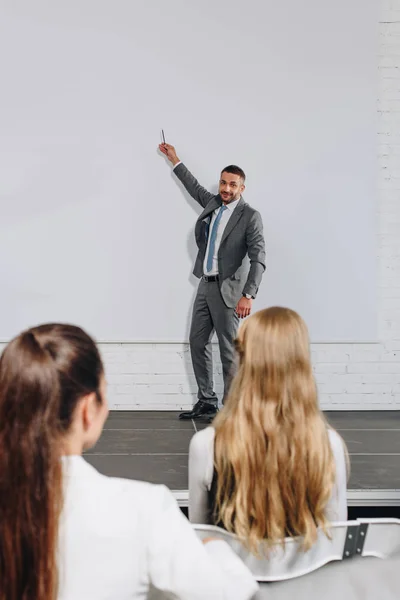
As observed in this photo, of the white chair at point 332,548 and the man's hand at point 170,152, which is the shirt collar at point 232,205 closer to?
the man's hand at point 170,152

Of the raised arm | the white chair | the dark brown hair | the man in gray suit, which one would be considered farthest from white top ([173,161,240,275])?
the dark brown hair

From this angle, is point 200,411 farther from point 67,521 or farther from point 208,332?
point 67,521

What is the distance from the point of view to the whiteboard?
4.30 metres

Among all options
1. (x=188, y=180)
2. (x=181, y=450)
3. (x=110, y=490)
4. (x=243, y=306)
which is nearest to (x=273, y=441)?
(x=110, y=490)

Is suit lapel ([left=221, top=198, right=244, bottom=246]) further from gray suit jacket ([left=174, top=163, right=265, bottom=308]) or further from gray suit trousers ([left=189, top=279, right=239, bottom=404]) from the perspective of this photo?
gray suit trousers ([left=189, top=279, right=239, bottom=404])

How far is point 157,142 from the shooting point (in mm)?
4332

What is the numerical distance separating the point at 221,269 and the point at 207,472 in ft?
9.40

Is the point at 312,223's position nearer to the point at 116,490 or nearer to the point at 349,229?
the point at 349,229

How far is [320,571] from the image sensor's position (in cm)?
106

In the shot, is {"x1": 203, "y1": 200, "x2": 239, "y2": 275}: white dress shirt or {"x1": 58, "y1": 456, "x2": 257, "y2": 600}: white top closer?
{"x1": 58, "y1": 456, "x2": 257, "y2": 600}: white top

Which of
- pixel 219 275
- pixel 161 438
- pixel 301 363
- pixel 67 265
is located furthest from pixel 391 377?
pixel 301 363

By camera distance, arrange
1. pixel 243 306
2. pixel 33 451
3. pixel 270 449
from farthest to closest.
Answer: pixel 243 306
pixel 270 449
pixel 33 451

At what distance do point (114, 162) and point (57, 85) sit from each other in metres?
0.55

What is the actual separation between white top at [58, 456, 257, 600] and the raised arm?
11.5 ft
